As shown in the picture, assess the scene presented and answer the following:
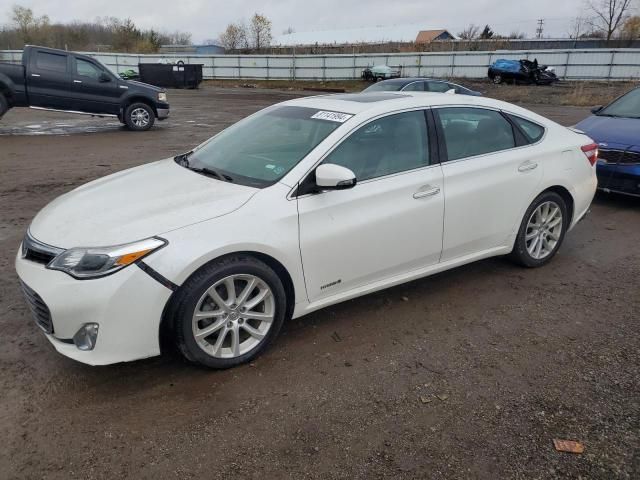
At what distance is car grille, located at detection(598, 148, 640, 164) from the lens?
255 inches

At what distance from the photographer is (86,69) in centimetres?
1321

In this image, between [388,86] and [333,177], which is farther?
[388,86]

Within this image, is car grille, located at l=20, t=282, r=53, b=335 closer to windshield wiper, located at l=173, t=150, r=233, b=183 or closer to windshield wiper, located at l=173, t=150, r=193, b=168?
windshield wiper, located at l=173, t=150, r=233, b=183

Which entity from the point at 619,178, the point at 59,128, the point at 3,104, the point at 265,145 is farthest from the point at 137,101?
the point at 619,178

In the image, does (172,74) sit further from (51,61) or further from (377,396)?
(377,396)

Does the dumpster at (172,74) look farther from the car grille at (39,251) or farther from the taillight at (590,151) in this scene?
the car grille at (39,251)

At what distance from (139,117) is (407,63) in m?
28.2

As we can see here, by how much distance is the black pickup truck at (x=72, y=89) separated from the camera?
41.8ft

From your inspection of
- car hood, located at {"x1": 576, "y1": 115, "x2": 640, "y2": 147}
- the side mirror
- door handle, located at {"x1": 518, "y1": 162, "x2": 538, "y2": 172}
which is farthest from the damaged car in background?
the side mirror

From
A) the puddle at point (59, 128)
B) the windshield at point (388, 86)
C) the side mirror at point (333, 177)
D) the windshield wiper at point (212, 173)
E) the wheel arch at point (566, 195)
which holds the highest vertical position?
the windshield at point (388, 86)

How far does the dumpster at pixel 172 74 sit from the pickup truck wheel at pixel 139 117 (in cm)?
2079

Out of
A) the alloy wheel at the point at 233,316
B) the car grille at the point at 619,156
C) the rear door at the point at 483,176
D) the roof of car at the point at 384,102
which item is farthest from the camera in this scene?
the car grille at the point at 619,156

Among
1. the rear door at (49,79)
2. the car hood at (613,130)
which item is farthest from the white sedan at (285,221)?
the rear door at (49,79)

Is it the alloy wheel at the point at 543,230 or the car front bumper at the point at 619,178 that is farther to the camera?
the car front bumper at the point at 619,178
